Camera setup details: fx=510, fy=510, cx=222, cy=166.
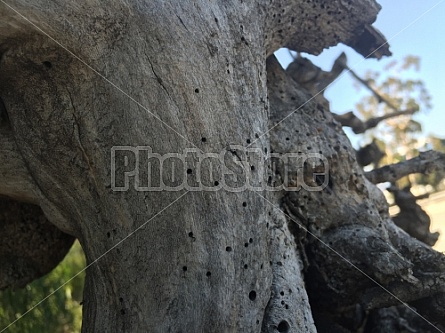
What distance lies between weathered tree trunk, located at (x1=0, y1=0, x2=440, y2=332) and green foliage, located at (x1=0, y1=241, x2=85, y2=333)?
10.1 feet

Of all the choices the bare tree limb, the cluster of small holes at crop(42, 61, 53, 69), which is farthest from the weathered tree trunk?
the bare tree limb

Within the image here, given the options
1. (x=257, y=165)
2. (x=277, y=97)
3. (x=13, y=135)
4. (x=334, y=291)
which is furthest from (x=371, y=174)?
(x=13, y=135)

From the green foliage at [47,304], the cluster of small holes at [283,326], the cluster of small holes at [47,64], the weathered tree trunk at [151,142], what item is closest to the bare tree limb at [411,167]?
the weathered tree trunk at [151,142]

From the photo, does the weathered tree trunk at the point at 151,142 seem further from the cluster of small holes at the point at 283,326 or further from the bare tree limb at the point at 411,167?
the bare tree limb at the point at 411,167

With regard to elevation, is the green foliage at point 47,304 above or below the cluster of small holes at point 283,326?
above

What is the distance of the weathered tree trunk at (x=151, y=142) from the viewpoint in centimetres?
207

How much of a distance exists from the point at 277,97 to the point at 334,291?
1.26 metres

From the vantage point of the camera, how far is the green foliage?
207 inches

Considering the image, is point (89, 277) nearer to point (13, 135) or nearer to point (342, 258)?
point (13, 135)

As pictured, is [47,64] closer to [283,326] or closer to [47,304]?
[283,326]

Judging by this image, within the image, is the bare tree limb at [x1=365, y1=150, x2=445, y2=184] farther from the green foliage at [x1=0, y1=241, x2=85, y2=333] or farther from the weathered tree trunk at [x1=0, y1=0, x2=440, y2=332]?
the green foliage at [x1=0, y1=241, x2=85, y2=333]

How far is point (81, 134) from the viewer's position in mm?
2262

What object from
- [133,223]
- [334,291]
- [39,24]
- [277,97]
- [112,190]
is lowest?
[334,291]

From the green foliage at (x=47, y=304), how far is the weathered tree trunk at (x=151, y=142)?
3.08 m
